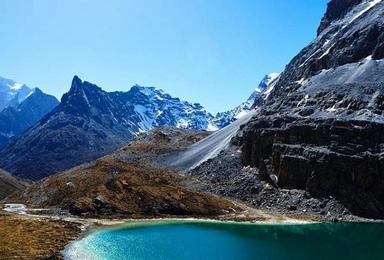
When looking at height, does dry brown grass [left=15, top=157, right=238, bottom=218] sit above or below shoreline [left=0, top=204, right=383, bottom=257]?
above

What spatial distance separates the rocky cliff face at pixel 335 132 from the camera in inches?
3851

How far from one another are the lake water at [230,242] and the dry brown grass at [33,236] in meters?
2.52

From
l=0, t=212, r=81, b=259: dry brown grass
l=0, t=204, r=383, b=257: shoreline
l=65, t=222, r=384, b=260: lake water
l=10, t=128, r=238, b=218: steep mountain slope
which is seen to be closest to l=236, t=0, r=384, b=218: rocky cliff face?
l=0, t=204, r=383, b=257: shoreline

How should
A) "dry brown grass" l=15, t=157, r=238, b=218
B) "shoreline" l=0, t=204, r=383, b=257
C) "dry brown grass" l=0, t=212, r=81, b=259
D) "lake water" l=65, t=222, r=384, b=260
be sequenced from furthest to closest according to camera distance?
"dry brown grass" l=15, t=157, r=238, b=218, "shoreline" l=0, t=204, r=383, b=257, "lake water" l=65, t=222, r=384, b=260, "dry brown grass" l=0, t=212, r=81, b=259

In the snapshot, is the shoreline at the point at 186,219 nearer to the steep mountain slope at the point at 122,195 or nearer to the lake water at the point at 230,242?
the lake water at the point at 230,242

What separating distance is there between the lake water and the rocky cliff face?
1304 cm

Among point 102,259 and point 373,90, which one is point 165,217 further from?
point 373,90

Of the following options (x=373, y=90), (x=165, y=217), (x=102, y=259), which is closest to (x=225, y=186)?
(x=165, y=217)

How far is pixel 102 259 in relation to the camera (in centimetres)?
5884

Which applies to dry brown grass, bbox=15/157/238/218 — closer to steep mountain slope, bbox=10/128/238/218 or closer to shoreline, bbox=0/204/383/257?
steep mountain slope, bbox=10/128/238/218

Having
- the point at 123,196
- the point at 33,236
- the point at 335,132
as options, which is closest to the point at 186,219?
the point at 123,196

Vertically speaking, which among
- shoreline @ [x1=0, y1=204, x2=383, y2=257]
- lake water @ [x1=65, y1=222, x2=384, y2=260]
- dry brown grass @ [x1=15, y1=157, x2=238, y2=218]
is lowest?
lake water @ [x1=65, y1=222, x2=384, y2=260]

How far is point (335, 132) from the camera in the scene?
349 feet

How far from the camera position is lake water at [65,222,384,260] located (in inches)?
2482
